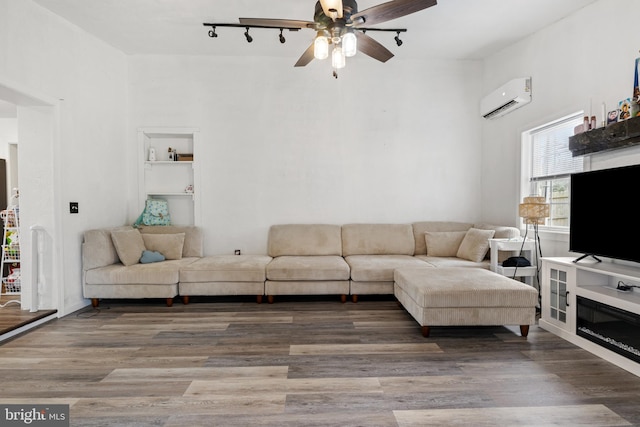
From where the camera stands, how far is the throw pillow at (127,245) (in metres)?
3.57

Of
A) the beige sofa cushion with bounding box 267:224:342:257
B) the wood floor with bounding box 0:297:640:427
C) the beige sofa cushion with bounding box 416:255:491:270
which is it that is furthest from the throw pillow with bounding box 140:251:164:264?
the beige sofa cushion with bounding box 416:255:491:270

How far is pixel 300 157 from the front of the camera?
445 cm

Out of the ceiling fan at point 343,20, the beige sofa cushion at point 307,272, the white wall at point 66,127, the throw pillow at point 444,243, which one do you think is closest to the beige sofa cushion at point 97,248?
the white wall at point 66,127

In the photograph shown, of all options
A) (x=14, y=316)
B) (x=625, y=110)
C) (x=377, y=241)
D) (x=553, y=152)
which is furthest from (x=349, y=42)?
(x=14, y=316)

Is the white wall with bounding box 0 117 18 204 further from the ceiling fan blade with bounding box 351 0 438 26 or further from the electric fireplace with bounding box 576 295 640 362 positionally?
the electric fireplace with bounding box 576 295 640 362

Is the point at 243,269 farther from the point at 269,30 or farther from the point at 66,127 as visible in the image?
the point at 269,30

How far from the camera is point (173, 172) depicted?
446 cm

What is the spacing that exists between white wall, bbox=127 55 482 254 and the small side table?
3.68ft

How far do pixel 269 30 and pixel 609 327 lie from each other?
14.0 ft

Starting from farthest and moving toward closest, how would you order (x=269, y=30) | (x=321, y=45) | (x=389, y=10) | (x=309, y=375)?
1. (x=269, y=30)
2. (x=321, y=45)
3. (x=389, y=10)
4. (x=309, y=375)

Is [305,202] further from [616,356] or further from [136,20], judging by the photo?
[616,356]

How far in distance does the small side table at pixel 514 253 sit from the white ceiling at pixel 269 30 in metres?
2.41

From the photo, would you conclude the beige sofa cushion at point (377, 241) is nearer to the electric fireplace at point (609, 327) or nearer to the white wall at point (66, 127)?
the electric fireplace at point (609, 327)

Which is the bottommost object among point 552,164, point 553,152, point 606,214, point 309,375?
point 309,375
